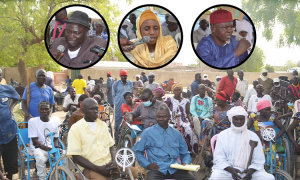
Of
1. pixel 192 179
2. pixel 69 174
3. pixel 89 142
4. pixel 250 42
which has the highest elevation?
pixel 250 42

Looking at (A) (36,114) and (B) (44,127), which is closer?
(B) (44,127)

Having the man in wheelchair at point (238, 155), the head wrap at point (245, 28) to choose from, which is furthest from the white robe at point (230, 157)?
the head wrap at point (245, 28)

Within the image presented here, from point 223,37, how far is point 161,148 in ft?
5.75

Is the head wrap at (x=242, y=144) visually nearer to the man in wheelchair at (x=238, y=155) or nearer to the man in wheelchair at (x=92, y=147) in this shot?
the man in wheelchair at (x=238, y=155)

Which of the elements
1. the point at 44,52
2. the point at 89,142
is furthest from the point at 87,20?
the point at 44,52

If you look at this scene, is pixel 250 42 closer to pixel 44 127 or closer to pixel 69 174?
pixel 69 174

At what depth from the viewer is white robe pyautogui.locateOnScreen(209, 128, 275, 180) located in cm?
397

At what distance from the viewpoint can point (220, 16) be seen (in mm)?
3398

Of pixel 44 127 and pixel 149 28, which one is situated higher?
pixel 149 28

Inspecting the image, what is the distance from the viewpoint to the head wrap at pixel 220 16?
3379mm

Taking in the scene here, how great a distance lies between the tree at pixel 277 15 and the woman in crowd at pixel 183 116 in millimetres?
8472

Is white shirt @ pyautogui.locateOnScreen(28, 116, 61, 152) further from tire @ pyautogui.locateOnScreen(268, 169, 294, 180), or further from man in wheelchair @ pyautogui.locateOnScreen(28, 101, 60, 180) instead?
tire @ pyautogui.locateOnScreen(268, 169, 294, 180)

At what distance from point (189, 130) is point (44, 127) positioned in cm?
309

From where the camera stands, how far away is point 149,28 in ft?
10.2
